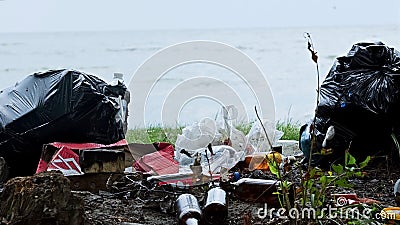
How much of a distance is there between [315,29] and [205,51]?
787cm

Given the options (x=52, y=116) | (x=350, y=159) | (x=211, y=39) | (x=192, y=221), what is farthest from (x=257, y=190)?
(x=211, y=39)

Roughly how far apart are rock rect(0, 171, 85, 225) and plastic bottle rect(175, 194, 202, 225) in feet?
1.03

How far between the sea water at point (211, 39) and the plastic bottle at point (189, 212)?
2130mm

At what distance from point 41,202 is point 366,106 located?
1.63 metres

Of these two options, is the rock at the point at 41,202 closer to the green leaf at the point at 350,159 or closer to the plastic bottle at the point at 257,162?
the green leaf at the point at 350,159

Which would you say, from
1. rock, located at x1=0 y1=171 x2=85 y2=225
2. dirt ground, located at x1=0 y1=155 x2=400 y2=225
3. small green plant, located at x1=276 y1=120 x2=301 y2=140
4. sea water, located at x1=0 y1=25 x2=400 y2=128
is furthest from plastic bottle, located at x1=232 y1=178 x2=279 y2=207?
sea water, located at x1=0 y1=25 x2=400 y2=128

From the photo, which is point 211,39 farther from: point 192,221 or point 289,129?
point 192,221

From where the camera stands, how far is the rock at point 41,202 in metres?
A: 1.42

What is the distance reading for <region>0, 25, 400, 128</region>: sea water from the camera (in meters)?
5.52

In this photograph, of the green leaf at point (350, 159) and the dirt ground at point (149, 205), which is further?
the dirt ground at point (149, 205)

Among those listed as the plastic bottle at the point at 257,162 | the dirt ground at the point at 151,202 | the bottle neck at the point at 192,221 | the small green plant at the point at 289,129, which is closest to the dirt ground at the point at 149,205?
the dirt ground at the point at 151,202

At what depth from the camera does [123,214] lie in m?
1.91

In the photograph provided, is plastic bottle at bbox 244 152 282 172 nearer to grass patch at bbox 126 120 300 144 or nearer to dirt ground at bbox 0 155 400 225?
dirt ground at bbox 0 155 400 225

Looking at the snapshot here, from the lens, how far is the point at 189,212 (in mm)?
1706
